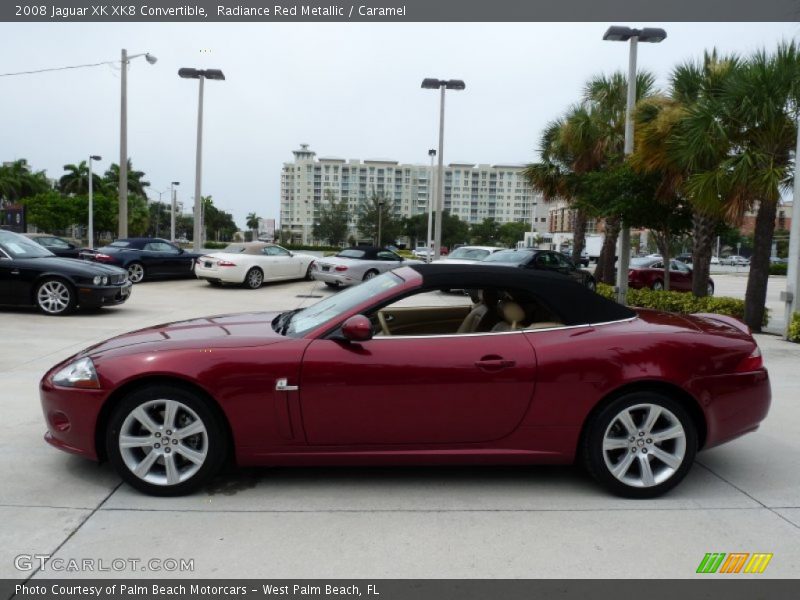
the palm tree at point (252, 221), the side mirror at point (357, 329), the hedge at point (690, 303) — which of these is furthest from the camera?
the palm tree at point (252, 221)

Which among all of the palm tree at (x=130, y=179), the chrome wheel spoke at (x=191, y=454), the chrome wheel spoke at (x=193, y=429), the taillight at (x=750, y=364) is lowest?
the chrome wheel spoke at (x=191, y=454)

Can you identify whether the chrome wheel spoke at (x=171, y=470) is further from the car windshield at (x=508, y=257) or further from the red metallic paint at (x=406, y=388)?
the car windshield at (x=508, y=257)

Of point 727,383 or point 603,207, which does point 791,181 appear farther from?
point 727,383

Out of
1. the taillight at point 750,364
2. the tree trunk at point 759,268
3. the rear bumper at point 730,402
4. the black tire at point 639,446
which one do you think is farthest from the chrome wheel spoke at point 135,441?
the tree trunk at point 759,268

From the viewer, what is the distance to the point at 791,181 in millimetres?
12094

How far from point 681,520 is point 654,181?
12.9m

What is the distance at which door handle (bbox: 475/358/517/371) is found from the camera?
152 inches

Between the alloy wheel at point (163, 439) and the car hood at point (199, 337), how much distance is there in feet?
1.18

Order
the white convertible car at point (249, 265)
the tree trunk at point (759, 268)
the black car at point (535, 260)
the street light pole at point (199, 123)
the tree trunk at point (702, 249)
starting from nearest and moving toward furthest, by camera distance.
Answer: the tree trunk at point (759, 268)
the tree trunk at point (702, 249)
the black car at point (535, 260)
the white convertible car at point (249, 265)
the street light pole at point (199, 123)

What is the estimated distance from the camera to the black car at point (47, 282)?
36.7ft

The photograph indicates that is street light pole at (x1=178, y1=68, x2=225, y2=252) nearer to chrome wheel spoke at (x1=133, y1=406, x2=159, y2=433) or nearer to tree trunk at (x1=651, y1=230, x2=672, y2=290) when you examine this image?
tree trunk at (x1=651, y1=230, x2=672, y2=290)

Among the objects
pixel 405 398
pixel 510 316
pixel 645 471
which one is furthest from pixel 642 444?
pixel 405 398

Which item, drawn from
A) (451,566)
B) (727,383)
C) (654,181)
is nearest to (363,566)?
(451,566)
